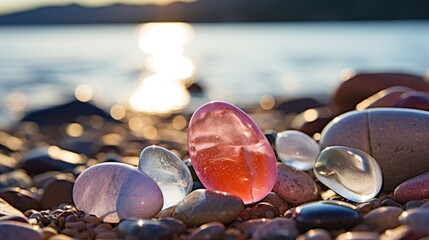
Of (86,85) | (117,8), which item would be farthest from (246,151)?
(117,8)

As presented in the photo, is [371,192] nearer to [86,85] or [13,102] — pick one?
[13,102]

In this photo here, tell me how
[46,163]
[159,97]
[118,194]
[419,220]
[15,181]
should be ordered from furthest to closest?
[159,97] → [46,163] → [15,181] → [118,194] → [419,220]

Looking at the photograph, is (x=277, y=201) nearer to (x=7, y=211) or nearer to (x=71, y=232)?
(x=71, y=232)

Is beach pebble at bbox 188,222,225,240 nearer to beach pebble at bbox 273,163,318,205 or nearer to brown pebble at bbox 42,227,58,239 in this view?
brown pebble at bbox 42,227,58,239

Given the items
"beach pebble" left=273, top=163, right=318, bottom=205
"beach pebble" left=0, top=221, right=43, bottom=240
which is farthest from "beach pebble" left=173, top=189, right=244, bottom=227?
"beach pebble" left=0, top=221, right=43, bottom=240

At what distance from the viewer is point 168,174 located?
8.19ft

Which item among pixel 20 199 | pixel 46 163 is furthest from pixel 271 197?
pixel 46 163

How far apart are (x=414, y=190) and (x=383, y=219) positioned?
42 cm

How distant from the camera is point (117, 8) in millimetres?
79312

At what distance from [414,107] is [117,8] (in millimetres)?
78051

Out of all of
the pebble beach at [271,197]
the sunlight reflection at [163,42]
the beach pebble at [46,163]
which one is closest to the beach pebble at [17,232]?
the pebble beach at [271,197]

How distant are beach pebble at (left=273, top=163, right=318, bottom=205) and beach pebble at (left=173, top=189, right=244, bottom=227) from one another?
0.36 metres

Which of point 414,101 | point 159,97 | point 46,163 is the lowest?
point 159,97

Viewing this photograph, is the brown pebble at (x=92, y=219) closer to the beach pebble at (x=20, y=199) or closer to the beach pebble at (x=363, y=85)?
the beach pebble at (x=20, y=199)
